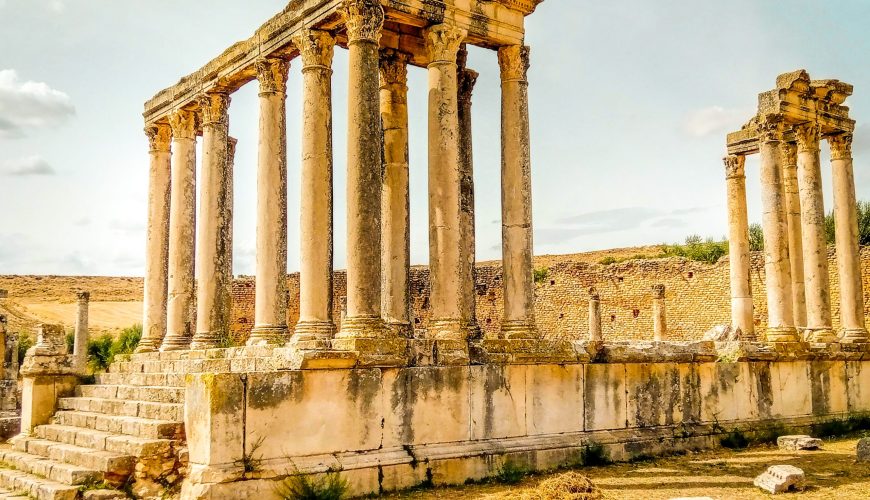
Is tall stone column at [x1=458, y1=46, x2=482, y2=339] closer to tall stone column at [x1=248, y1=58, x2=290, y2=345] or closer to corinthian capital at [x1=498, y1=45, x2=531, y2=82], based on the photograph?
corinthian capital at [x1=498, y1=45, x2=531, y2=82]

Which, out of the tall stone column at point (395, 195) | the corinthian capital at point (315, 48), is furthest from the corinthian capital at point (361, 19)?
the tall stone column at point (395, 195)

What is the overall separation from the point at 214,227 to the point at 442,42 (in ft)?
18.2

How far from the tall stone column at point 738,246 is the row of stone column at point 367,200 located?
798 cm

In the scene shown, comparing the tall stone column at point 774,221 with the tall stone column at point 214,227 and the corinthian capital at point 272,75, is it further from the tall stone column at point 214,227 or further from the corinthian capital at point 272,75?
the tall stone column at point 214,227

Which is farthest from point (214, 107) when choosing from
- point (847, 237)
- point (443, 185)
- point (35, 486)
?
point (847, 237)

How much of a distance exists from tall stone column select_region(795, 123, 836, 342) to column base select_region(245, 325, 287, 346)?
10626 mm

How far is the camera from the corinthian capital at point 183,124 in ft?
52.0

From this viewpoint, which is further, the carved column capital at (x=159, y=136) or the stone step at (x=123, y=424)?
the carved column capital at (x=159, y=136)

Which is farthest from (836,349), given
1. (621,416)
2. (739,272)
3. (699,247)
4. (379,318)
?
(699,247)

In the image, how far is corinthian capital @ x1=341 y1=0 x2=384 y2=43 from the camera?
35.7 feet

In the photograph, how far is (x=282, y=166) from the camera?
13.2 metres

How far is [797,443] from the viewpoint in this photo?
42.6 feet

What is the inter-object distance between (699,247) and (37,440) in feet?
114

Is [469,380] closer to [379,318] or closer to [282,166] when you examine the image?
[379,318]
